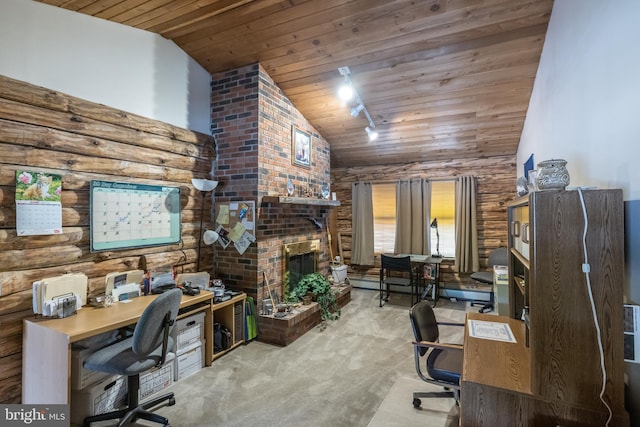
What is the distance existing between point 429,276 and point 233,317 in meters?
3.31

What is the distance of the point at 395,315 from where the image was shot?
4273 millimetres

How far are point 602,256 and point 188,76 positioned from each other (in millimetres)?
3754

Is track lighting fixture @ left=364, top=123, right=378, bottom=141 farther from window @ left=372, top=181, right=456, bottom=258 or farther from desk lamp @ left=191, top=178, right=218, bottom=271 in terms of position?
desk lamp @ left=191, top=178, right=218, bottom=271

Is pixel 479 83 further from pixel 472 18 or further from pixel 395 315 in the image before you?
pixel 395 315

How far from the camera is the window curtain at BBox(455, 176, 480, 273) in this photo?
4.82 meters

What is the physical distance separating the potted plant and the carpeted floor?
12.2 inches

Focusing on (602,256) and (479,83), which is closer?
(602,256)

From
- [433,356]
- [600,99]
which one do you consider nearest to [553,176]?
[600,99]

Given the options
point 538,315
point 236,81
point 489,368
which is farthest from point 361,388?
point 236,81

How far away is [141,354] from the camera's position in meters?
1.89

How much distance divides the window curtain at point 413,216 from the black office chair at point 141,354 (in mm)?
4067

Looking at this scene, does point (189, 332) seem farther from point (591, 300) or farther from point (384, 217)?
point (384, 217)

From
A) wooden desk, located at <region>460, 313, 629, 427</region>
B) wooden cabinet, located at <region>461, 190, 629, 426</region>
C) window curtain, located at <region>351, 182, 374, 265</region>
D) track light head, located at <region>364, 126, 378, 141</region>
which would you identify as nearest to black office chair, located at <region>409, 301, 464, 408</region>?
wooden desk, located at <region>460, 313, 629, 427</region>

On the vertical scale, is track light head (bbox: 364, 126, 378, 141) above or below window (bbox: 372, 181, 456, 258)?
above
